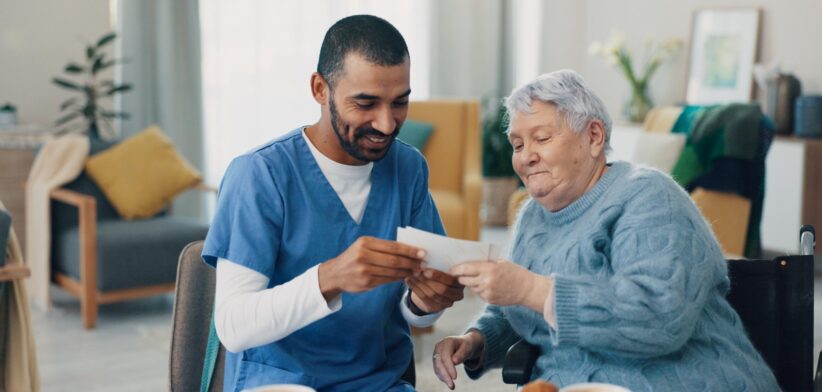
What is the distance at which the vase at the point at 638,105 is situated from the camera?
6.84 meters

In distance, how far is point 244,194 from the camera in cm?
162

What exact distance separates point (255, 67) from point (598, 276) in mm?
5043

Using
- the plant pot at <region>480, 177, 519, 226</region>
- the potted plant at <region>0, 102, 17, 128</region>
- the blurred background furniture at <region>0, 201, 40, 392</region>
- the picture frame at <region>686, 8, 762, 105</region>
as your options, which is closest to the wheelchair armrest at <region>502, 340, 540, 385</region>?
the blurred background furniture at <region>0, 201, 40, 392</region>

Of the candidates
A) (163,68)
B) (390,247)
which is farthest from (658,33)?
(390,247)

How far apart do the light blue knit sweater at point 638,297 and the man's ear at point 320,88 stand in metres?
0.48

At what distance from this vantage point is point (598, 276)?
1.62m

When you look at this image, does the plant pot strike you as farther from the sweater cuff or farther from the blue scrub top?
the sweater cuff

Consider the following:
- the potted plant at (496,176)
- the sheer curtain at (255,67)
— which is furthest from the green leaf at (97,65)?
the potted plant at (496,176)

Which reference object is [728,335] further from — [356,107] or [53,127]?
[53,127]

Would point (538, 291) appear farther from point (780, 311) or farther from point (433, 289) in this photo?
point (780, 311)

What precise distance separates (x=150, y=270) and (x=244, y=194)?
298cm

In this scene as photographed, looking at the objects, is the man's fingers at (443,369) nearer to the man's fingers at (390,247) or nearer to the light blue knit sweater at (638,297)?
the light blue knit sweater at (638,297)

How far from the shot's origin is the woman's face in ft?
5.61

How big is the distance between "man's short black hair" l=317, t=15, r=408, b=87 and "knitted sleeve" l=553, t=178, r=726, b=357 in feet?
1.53
